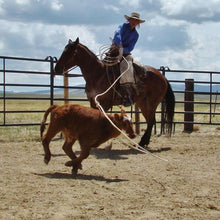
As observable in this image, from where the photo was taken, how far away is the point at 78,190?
4.75m

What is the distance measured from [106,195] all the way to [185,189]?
1.07 metres

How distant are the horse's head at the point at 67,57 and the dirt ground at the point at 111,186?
5.46 feet

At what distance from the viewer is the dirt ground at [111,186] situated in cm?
395

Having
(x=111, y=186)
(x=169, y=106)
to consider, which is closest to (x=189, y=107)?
(x=169, y=106)

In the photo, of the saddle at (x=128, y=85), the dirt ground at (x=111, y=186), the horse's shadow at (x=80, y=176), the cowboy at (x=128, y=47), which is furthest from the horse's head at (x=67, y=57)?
the horse's shadow at (x=80, y=176)

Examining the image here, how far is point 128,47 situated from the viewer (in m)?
8.64

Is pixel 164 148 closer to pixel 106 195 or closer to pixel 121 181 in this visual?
pixel 121 181

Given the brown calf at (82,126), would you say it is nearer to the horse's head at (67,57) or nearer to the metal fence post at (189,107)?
the horse's head at (67,57)

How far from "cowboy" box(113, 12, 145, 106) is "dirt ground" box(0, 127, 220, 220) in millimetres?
1383

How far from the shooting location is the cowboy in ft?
27.7

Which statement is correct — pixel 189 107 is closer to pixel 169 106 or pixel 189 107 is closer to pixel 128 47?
pixel 169 106

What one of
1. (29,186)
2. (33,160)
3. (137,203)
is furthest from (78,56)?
(137,203)

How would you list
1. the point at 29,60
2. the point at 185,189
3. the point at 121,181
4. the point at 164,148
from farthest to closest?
the point at 29,60, the point at 164,148, the point at 121,181, the point at 185,189

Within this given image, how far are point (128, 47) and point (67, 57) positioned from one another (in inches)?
58.0
